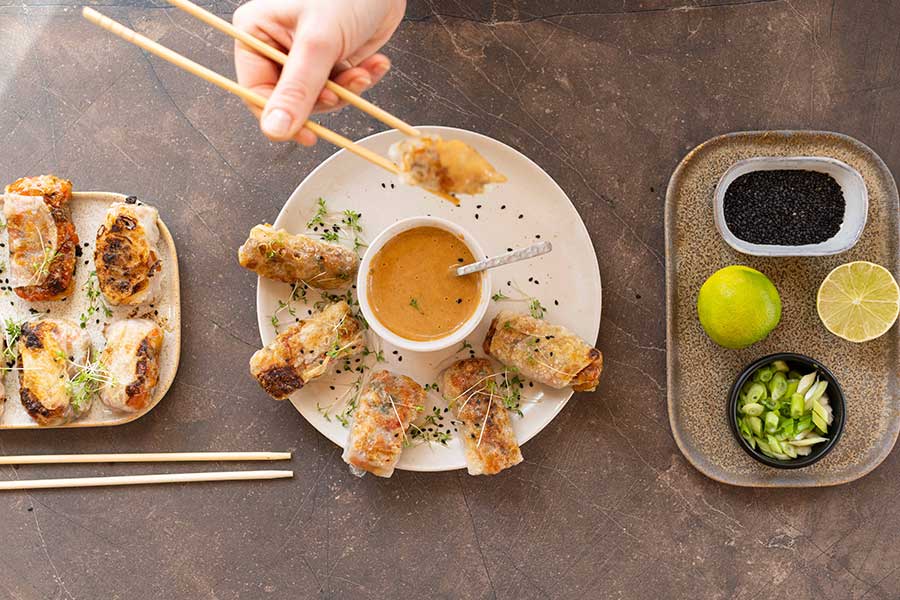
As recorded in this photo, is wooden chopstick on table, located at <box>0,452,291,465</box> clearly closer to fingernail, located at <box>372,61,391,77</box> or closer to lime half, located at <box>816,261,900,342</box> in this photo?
fingernail, located at <box>372,61,391,77</box>

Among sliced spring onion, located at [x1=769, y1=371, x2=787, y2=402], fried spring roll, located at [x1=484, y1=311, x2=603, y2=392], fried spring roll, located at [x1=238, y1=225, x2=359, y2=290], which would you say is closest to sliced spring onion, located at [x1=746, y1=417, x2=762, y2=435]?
sliced spring onion, located at [x1=769, y1=371, x2=787, y2=402]

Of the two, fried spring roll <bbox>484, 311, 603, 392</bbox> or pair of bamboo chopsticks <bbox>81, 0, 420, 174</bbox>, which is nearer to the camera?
pair of bamboo chopsticks <bbox>81, 0, 420, 174</bbox>

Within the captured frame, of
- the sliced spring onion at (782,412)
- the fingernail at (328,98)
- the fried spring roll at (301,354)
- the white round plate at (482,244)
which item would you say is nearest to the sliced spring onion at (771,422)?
the sliced spring onion at (782,412)

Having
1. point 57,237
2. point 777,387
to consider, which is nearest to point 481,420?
point 777,387

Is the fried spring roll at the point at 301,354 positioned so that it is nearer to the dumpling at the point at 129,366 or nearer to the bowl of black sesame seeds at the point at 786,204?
the dumpling at the point at 129,366

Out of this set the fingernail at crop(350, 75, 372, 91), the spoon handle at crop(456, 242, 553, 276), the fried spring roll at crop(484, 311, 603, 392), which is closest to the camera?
the spoon handle at crop(456, 242, 553, 276)

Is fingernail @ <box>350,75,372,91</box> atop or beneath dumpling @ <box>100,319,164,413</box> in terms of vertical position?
atop
